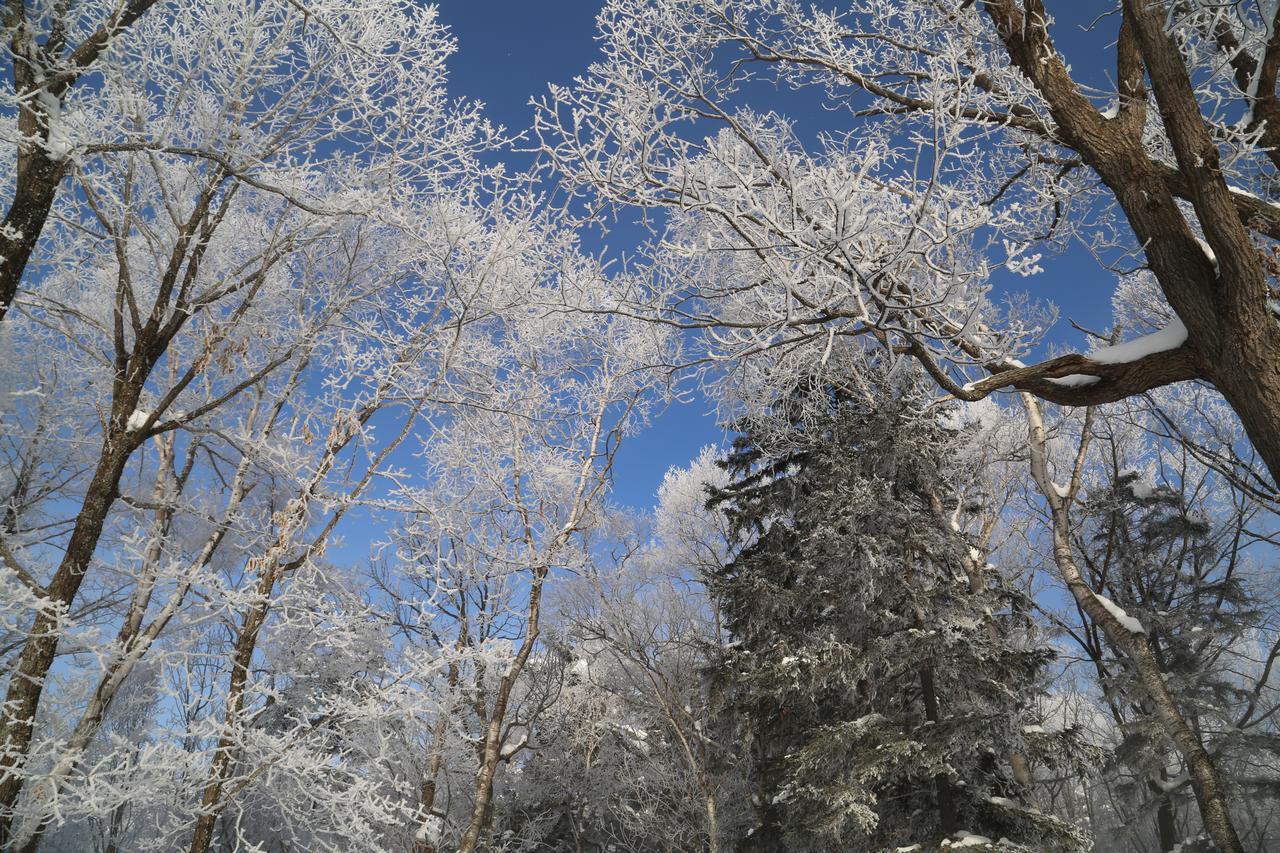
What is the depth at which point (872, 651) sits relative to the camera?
8.27 meters

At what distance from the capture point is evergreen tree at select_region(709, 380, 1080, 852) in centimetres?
749

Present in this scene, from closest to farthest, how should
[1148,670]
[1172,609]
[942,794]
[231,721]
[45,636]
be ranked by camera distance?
[45,636] → [231,721] → [1148,670] → [942,794] → [1172,609]

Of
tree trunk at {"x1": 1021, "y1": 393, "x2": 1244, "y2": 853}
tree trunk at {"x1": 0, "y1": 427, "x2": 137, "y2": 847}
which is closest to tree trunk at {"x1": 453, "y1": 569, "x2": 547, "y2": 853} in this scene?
tree trunk at {"x1": 0, "y1": 427, "x2": 137, "y2": 847}

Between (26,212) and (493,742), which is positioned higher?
(26,212)

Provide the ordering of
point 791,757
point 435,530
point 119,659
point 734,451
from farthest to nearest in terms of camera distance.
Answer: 1. point 734,451
2. point 791,757
3. point 435,530
4. point 119,659

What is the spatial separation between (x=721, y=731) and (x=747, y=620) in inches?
63.2

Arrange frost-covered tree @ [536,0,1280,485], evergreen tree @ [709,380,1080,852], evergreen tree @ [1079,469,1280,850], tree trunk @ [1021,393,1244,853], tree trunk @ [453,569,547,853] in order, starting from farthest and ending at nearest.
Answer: evergreen tree @ [1079,469,1280,850]
evergreen tree @ [709,380,1080,852]
tree trunk @ [453,569,547,853]
tree trunk @ [1021,393,1244,853]
frost-covered tree @ [536,0,1280,485]

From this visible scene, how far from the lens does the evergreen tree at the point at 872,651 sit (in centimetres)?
749

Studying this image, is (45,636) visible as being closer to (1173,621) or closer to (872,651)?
(872,651)

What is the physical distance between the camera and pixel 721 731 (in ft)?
32.9

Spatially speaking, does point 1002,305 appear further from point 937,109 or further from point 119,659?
point 119,659

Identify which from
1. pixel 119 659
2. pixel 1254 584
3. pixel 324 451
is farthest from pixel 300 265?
pixel 1254 584

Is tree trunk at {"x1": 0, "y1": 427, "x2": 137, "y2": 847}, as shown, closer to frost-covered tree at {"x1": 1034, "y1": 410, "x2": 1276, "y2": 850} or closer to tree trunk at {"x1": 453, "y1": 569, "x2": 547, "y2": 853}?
tree trunk at {"x1": 453, "y1": 569, "x2": 547, "y2": 853}

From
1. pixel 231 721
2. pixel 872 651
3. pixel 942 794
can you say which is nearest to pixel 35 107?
pixel 231 721
